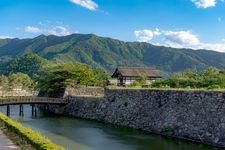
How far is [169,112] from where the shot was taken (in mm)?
36500

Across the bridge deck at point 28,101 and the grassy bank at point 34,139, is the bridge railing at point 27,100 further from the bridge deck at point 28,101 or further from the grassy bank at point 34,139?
the grassy bank at point 34,139

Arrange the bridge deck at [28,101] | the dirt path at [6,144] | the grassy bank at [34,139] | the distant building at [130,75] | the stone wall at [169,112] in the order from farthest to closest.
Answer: the distant building at [130,75], the bridge deck at [28,101], the stone wall at [169,112], the dirt path at [6,144], the grassy bank at [34,139]

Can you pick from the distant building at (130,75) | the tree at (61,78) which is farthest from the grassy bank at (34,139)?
the distant building at (130,75)

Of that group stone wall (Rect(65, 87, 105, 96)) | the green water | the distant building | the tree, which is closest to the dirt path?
the green water

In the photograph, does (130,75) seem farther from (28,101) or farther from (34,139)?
(34,139)

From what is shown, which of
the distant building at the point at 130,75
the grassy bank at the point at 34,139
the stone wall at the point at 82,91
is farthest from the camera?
the distant building at the point at 130,75

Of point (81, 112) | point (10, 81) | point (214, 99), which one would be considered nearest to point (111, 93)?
point (81, 112)

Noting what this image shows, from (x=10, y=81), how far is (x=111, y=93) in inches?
2832

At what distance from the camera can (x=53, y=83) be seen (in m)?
66.4

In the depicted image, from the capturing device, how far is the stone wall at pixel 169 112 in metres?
30.8

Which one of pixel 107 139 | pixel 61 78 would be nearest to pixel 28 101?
pixel 61 78

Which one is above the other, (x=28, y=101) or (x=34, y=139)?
(x=28, y=101)

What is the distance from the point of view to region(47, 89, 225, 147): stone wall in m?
30.8

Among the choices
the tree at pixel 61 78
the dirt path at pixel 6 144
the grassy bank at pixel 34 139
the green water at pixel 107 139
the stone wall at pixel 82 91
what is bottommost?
the green water at pixel 107 139
